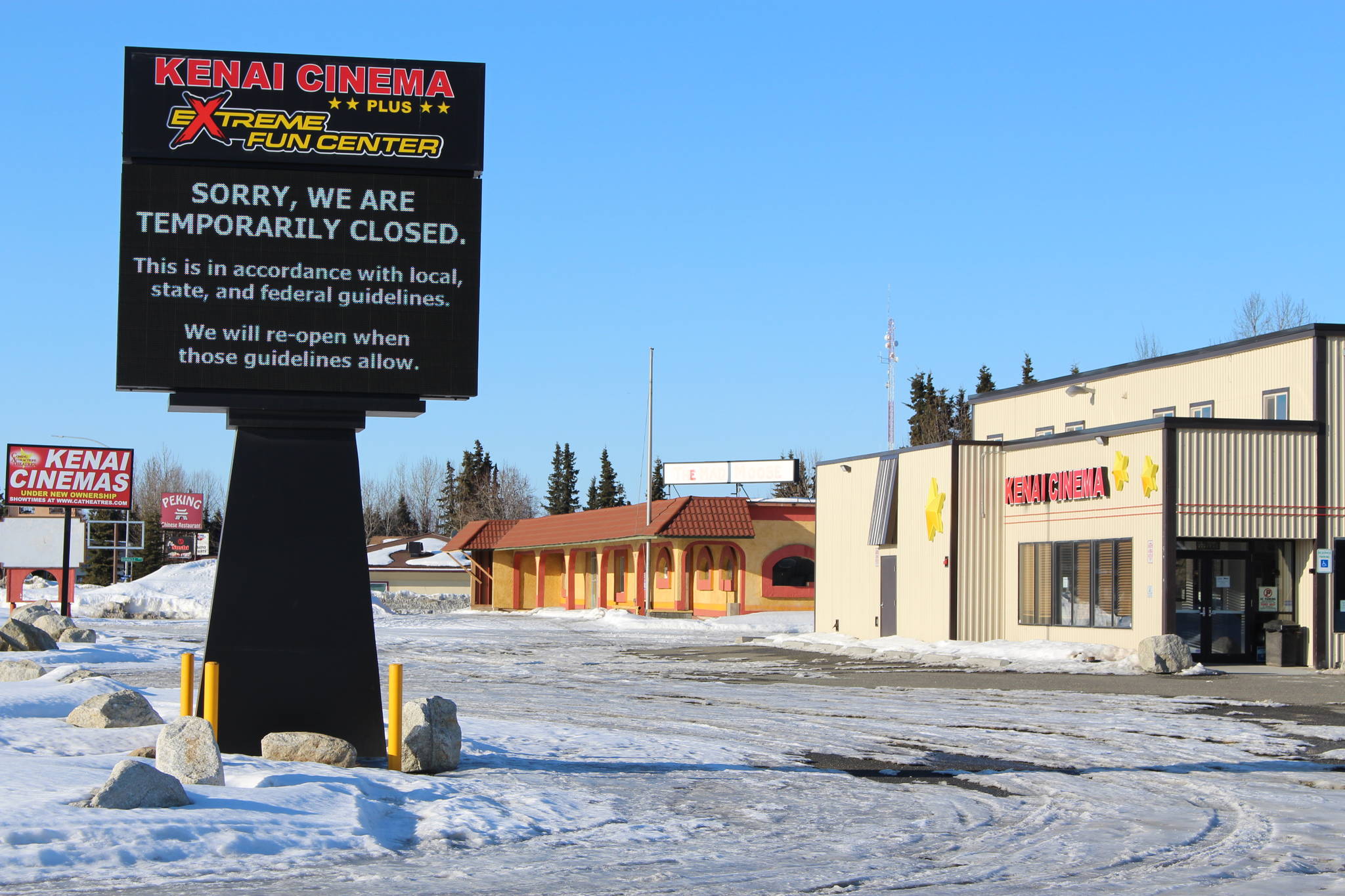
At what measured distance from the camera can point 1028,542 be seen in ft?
105

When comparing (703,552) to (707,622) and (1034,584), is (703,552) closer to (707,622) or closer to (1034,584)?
(707,622)

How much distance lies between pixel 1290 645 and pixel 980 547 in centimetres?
781

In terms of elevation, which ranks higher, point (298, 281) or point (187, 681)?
point (298, 281)

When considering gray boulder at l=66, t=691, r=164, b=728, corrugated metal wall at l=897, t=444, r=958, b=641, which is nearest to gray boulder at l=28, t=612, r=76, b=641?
gray boulder at l=66, t=691, r=164, b=728

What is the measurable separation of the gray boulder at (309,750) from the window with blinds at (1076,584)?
20.5 meters

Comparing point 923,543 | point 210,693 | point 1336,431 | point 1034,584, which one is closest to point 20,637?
point 210,693

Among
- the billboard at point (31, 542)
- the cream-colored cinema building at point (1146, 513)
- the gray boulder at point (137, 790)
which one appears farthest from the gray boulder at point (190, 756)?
the billboard at point (31, 542)

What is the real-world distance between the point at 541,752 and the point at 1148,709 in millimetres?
9464

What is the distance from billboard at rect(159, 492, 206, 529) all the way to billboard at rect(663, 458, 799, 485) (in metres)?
42.1

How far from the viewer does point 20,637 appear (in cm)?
2578

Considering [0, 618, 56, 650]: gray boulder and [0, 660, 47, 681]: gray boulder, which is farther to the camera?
[0, 618, 56, 650]: gray boulder

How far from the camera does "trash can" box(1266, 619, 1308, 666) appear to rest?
27.0 metres

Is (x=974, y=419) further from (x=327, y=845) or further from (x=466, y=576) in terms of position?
(x=466, y=576)

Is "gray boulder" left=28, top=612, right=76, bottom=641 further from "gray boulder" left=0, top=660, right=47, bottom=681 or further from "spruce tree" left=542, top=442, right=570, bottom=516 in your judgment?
"spruce tree" left=542, top=442, right=570, bottom=516
